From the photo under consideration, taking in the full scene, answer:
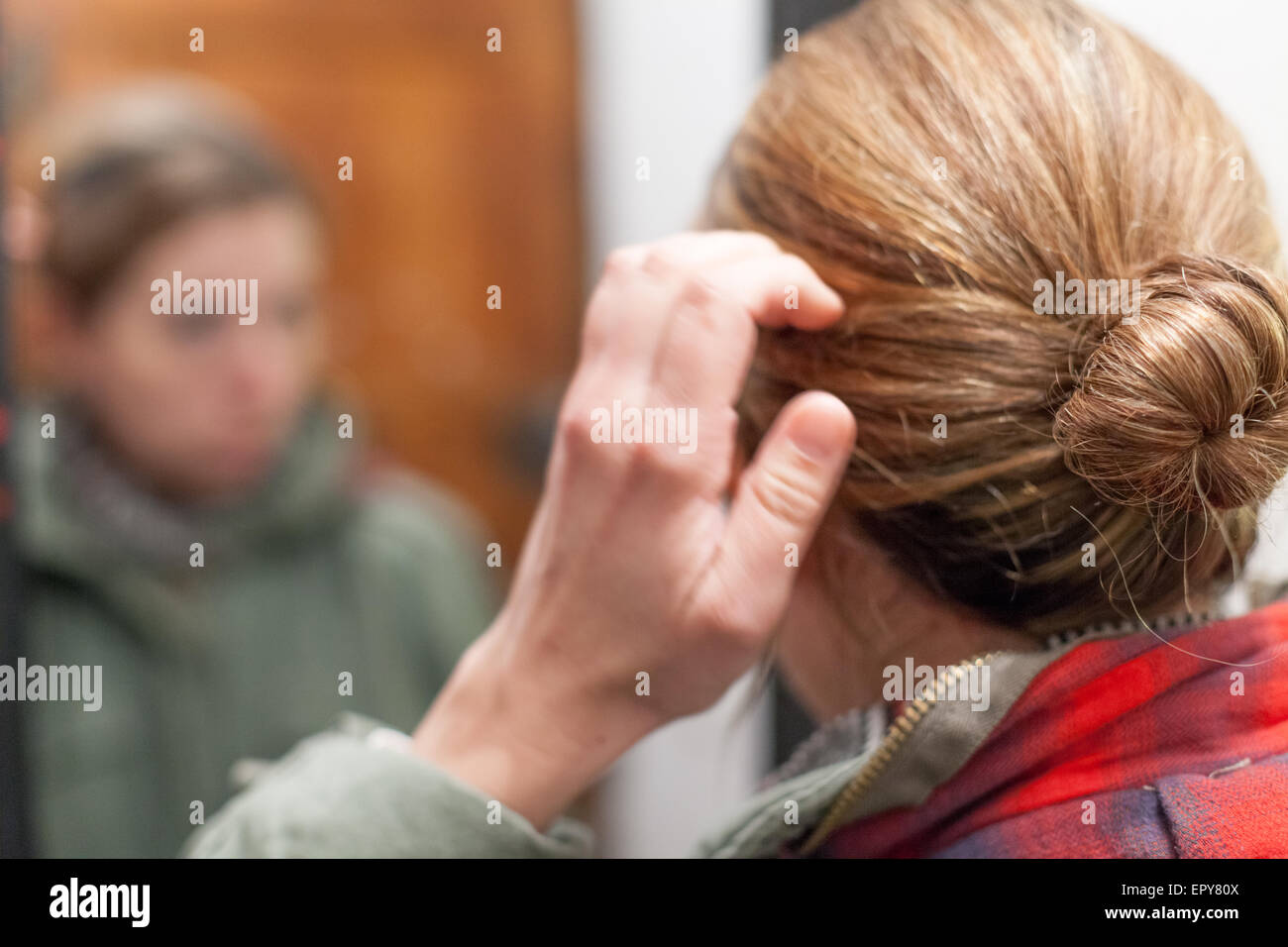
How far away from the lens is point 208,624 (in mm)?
925

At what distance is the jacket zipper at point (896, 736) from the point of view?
1.40 ft

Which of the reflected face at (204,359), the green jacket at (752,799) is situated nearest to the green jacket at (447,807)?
the green jacket at (752,799)

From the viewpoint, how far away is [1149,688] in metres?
0.42

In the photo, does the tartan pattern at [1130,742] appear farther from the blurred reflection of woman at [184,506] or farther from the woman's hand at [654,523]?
the blurred reflection of woman at [184,506]

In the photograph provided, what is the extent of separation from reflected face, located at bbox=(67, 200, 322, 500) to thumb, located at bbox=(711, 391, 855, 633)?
0.69m

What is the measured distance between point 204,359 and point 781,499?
72 cm

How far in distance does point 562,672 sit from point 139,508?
63cm

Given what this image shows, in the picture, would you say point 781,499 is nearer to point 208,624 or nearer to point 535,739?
point 535,739

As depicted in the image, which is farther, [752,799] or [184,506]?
[184,506]

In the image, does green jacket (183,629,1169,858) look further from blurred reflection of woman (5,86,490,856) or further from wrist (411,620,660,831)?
Answer: blurred reflection of woman (5,86,490,856)

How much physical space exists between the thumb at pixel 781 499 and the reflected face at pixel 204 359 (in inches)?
27.2

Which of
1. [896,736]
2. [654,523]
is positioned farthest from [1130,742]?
[654,523]
